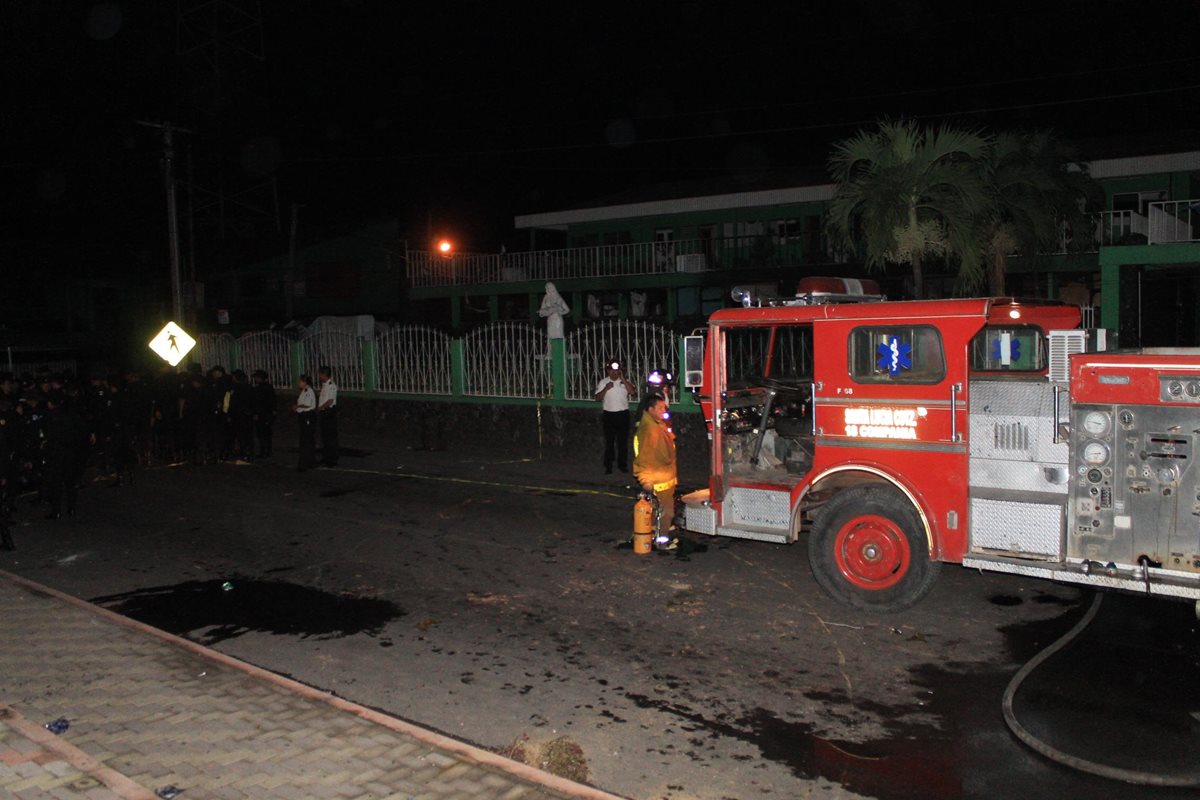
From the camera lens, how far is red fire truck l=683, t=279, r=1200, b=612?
608cm

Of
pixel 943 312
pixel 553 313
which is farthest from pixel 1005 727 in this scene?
pixel 553 313

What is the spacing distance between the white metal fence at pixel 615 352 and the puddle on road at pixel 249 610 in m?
7.19

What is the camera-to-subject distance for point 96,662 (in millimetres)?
6383

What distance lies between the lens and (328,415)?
15.9 metres

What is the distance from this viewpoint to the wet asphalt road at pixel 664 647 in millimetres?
4992

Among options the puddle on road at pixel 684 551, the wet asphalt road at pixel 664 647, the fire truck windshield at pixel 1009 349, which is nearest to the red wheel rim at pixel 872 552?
the wet asphalt road at pixel 664 647

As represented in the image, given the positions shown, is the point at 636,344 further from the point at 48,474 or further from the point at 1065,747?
→ the point at 1065,747

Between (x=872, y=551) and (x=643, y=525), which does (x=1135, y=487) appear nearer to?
(x=872, y=551)

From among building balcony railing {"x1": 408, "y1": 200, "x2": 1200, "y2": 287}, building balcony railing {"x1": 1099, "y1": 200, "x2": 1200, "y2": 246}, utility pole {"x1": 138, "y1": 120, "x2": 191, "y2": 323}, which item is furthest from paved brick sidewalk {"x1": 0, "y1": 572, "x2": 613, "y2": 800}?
building balcony railing {"x1": 408, "y1": 200, "x2": 1200, "y2": 287}

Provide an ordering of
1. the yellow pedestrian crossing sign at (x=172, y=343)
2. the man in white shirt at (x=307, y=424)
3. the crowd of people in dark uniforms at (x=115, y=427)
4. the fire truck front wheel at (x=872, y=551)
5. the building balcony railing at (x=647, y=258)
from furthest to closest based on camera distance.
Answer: the building balcony railing at (x=647, y=258), the yellow pedestrian crossing sign at (x=172, y=343), the man in white shirt at (x=307, y=424), the crowd of people in dark uniforms at (x=115, y=427), the fire truck front wheel at (x=872, y=551)

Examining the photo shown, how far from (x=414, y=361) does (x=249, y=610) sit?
36.8 feet

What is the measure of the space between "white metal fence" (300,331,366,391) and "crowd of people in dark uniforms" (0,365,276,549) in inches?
90.7

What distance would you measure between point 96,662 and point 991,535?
6.19 meters

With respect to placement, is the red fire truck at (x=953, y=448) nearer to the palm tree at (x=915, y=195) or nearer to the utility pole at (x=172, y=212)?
the palm tree at (x=915, y=195)
